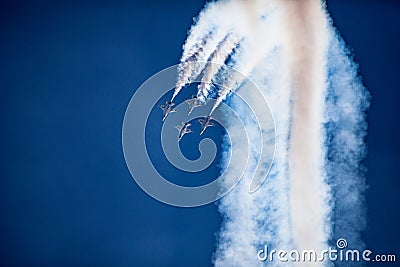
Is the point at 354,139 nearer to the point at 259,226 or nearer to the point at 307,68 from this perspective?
the point at 307,68

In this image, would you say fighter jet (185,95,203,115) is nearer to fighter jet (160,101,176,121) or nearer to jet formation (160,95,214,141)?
jet formation (160,95,214,141)

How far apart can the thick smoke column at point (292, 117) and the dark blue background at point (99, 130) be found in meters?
0.10

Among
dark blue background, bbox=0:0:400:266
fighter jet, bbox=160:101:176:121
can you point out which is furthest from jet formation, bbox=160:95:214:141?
dark blue background, bbox=0:0:400:266

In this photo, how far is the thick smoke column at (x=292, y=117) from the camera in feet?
8.98

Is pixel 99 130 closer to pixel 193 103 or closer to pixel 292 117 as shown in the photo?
pixel 193 103

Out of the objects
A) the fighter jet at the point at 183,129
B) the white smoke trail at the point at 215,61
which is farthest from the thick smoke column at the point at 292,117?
the fighter jet at the point at 183,129

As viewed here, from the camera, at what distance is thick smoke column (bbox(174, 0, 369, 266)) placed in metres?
2.74

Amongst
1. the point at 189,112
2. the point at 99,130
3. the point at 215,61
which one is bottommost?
the point at 99,130

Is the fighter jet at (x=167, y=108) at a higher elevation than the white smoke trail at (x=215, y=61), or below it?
below

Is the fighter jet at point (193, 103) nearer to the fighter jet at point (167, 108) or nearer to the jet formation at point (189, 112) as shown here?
the jet formation at point (189, 112)

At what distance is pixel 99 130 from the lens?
2.78 meters

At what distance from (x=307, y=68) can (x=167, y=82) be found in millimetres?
898

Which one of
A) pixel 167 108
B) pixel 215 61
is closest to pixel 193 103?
pixel 167 108

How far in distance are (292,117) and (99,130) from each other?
1.23 metres
